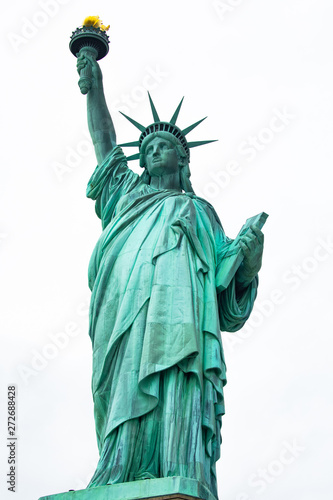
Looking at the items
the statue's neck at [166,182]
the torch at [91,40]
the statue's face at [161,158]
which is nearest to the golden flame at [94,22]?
the torch at [91,40]

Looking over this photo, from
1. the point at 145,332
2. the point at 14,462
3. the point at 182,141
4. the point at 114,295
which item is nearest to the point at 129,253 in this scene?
the point at 114,295

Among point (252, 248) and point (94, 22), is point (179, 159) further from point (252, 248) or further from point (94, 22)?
point (94, 22)

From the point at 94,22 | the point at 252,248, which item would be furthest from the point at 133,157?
the point at 252,248

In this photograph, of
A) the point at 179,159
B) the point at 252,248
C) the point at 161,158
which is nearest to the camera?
the point at 252,248

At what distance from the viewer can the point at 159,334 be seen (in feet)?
43.5

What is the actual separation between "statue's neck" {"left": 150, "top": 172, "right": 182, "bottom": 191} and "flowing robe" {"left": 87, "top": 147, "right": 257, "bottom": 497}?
32 centimetres

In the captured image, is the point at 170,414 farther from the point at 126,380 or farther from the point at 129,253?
the point at 129,253

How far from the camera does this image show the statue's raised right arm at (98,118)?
16406mm

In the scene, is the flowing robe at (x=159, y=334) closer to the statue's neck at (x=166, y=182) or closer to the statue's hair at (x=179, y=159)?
the statue's neck at (x=166, y=182)

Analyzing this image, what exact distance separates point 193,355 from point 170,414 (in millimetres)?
910

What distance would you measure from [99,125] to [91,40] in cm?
156

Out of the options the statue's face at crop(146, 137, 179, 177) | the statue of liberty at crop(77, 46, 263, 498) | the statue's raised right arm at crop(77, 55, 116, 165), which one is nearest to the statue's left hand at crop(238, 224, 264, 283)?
the statue of liberty at crop(77, 46, 263, 498)

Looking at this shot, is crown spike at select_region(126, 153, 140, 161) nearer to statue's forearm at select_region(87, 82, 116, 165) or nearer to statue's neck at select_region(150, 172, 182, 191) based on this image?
statue's forearm at select_region(87, 82, 116, 165)

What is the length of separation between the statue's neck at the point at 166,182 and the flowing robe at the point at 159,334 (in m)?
0.32
